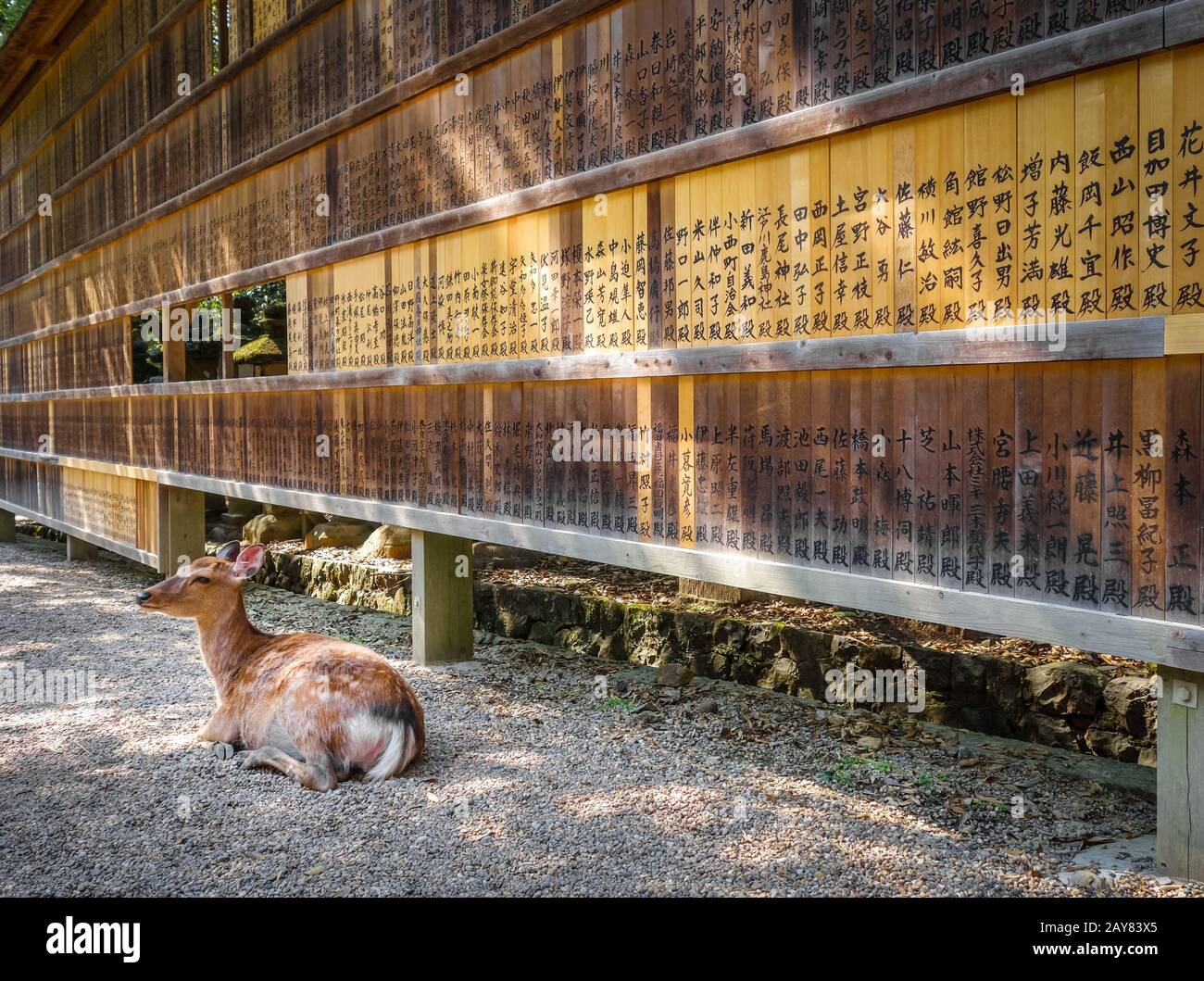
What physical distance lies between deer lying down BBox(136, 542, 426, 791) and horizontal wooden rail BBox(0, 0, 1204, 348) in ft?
8.28

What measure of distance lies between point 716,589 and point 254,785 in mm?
3792

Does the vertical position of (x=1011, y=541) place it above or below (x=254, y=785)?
above

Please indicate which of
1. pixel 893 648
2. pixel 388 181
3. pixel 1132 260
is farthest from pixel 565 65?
pixel 893 648

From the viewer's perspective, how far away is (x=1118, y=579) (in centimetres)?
352

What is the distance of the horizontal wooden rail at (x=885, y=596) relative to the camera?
3.41m

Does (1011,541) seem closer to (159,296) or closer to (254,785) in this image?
(254,785)

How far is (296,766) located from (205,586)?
1.15 meters

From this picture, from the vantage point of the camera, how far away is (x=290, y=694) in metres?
4.97

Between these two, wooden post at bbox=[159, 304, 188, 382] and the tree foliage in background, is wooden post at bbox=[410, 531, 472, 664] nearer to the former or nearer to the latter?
wooden post at bbox=[159, 304, 188, 382]

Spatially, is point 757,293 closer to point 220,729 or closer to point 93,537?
point 220,729

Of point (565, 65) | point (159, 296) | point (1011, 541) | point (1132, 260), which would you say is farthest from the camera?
point (159, 296)
